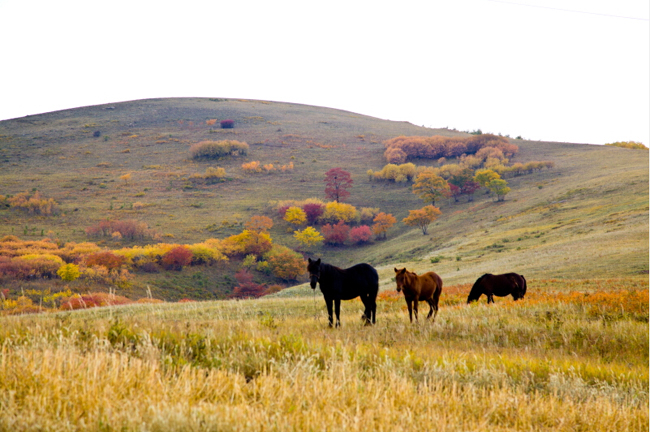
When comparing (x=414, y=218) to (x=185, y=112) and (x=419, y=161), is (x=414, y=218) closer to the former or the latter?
(x=419, y=161)

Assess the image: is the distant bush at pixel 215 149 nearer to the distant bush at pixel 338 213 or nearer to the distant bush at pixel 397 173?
the distant bush at pixel 397 173

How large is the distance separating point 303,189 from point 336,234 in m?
23.4

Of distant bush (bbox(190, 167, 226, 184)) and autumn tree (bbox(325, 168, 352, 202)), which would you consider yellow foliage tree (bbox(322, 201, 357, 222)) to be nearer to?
autumn tree (bbox(325, 168, 352, 202))

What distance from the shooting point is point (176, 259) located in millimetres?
60125

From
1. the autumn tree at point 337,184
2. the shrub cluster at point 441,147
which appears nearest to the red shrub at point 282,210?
the autumn tree at point 337,184

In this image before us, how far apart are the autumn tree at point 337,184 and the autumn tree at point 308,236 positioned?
19.0m

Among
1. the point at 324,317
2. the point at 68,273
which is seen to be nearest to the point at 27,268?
the point at 68,273

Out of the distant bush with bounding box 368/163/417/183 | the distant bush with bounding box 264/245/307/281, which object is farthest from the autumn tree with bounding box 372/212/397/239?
the distant bush with bounding box 368/163/417/183

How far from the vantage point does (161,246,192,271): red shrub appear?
60.0 m

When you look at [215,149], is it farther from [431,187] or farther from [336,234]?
[431,187]

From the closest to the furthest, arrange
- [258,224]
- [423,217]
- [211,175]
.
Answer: [258,224] < [423,217] < [211,175]

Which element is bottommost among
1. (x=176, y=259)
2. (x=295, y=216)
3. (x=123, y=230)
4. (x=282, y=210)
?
(x=176, y=259)

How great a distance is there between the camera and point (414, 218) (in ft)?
258

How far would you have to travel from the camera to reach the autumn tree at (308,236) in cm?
7694
